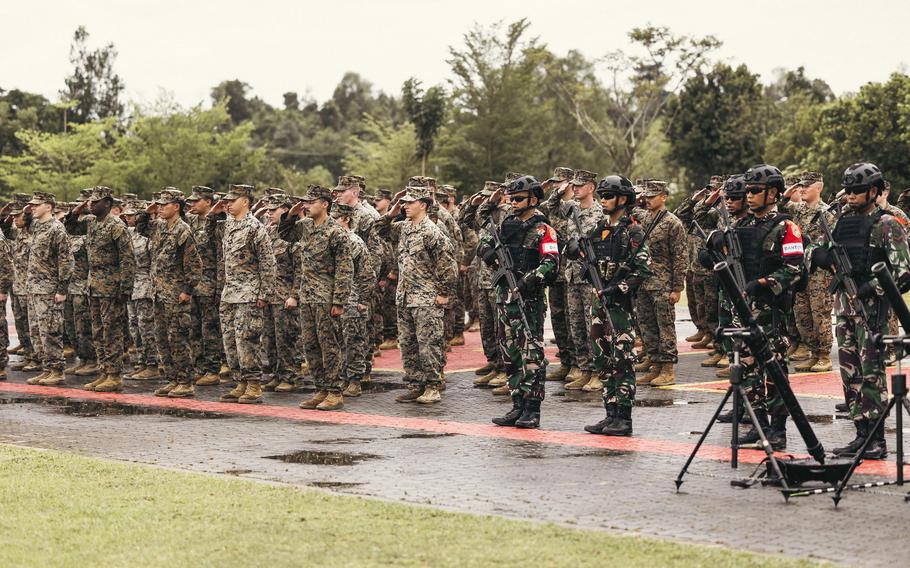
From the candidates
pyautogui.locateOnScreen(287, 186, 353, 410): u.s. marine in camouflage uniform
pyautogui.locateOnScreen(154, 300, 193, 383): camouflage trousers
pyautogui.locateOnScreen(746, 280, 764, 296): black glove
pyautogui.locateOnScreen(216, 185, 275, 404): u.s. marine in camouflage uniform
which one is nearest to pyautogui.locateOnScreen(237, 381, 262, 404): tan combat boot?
pyautogui.locateOnScreen(216, 185, 275, 404): u.s. marine in camouflage uniform

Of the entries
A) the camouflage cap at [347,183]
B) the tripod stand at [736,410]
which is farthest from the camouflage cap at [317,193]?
the tripod stand at [736,410]

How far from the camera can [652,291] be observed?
1553 centimetres

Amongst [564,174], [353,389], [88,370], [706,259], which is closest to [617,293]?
[706,259]

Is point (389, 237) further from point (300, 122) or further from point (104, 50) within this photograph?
point (300, 122)

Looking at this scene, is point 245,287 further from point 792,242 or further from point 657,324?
point 792,242

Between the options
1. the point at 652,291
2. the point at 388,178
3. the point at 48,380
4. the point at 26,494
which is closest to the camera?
the point at 26,494

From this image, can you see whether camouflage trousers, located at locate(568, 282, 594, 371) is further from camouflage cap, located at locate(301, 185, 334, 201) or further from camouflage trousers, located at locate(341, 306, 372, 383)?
camouflage cap, located at locate(301, 185, 334, 201)

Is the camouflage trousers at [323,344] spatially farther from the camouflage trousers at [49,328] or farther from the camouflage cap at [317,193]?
the camouflage trousers at [49,328]

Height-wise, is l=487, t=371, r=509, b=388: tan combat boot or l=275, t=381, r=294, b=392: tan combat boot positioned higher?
l=275, t=381, r=294, b=392: tan combat boot

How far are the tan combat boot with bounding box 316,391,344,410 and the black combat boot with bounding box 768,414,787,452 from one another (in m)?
5.27

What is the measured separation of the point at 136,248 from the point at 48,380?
2.44 meters

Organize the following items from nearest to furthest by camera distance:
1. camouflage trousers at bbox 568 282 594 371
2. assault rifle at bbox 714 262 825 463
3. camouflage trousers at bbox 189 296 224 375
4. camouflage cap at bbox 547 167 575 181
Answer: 1. assault rifle at bbox 714 262 825 463
2. camouflage trousers at bbox 568 282 594 371
3. camouflage cap at bbox 547 167 575 181
4. camouflage trousers at bbox 189 296 224 375

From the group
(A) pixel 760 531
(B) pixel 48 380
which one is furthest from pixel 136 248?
(A) pixel 760 531

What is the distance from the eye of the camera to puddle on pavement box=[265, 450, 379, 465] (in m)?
10.5
